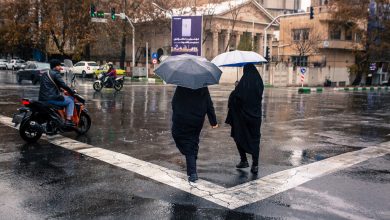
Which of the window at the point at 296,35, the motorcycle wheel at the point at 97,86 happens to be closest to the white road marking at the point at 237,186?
the motorcycle wheel at the point at 97,86

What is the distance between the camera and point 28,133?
881 centimetres

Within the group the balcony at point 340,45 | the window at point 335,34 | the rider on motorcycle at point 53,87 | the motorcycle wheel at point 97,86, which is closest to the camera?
the rider on motorcycle at point 53,87

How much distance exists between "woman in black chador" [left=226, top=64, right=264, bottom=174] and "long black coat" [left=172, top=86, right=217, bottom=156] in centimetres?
83

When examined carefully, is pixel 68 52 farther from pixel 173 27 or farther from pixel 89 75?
pixel 173 27

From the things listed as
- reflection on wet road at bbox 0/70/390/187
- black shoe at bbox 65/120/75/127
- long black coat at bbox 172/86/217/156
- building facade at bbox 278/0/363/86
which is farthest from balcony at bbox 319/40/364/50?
long black coat at bbox 172/86/217/156

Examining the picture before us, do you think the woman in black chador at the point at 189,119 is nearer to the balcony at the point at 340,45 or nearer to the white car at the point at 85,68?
the white car at the point at 85,68

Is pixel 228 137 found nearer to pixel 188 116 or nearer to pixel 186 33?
pixel 188 116

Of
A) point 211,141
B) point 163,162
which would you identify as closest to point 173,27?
point 211,141

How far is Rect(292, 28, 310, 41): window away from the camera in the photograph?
52406 mm

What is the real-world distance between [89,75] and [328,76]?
2724 cm

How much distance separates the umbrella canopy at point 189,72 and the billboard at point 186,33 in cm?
Result: 2031

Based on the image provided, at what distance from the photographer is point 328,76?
1905 inches

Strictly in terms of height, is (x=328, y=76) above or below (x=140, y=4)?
below

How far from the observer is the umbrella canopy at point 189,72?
5871 mm
